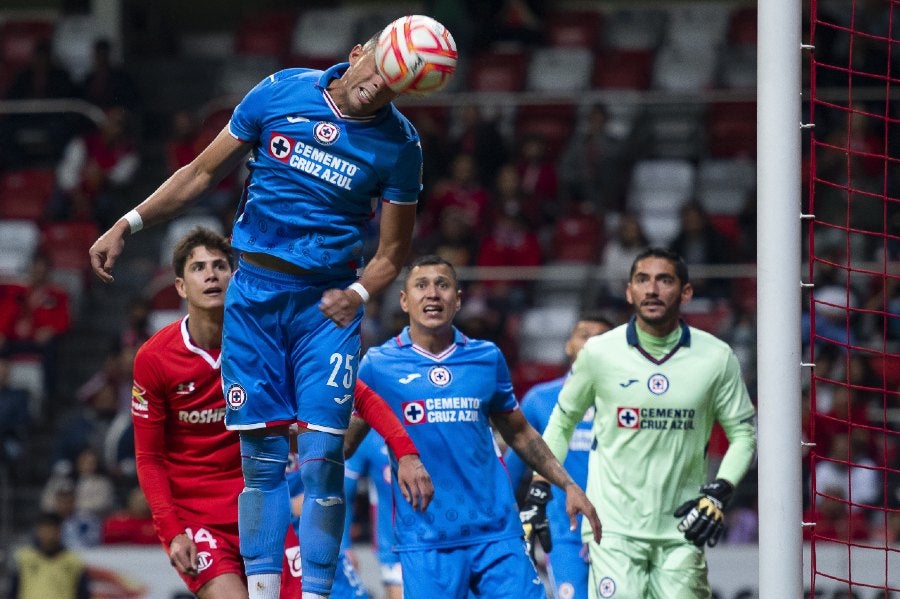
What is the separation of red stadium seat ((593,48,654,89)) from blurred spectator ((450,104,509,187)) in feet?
5.62

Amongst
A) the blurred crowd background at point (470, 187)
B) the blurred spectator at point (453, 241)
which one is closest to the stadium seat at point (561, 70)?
the blurred crowd background at point (470, 187)

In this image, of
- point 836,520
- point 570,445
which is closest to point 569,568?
point 570,445

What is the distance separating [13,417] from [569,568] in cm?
677

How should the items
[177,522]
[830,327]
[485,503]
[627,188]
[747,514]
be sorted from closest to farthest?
[177,522] → [485,503] → [747,514] → [830,327] → [627,188]

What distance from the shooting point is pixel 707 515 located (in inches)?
265

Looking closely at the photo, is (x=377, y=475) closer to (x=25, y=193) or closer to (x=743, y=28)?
(x=25, y=193)

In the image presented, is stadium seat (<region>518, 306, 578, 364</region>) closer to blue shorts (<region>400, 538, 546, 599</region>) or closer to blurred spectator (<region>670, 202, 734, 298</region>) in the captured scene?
blurred spectator (<region>670, 202, 734, 298</region>)

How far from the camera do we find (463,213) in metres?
14.0

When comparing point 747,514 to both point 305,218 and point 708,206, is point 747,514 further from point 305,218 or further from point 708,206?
point 305,218

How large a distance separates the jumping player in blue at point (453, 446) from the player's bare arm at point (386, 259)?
1.59 metres

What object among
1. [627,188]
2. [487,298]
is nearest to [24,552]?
[487,298]

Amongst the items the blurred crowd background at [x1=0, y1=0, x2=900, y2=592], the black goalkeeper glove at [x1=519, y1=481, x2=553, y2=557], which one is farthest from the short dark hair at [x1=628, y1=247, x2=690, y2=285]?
the blurred crowd background at [x1=0, y1=0, x2=900, y2=592]

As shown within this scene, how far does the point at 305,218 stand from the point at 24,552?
711cm

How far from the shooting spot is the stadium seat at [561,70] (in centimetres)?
1605
